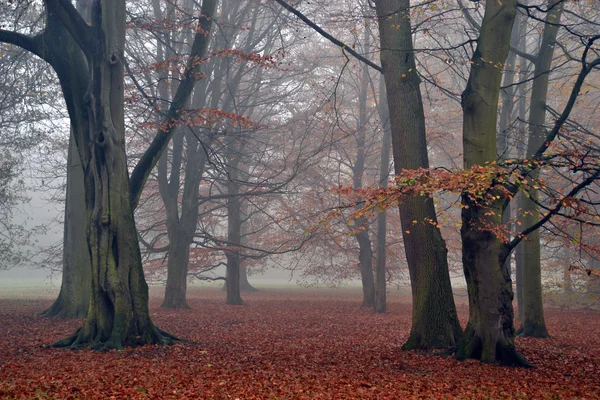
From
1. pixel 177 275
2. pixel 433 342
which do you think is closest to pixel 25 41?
pixel 433 342

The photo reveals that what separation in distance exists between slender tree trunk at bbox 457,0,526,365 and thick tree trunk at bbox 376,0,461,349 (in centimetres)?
93

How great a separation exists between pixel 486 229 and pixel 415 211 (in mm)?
1925

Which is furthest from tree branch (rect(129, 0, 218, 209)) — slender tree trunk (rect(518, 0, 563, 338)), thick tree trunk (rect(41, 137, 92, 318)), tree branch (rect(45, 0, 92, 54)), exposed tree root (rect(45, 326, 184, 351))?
slender tree trunk (rect(518, 0, 563, 338))

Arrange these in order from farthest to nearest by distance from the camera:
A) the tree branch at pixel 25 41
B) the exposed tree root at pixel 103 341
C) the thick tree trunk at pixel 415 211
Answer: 1. the tree branch at pixel 25 41
2. the thick tree trunk at pixel 415 211
3. the exposed tree root at pixel 103 341

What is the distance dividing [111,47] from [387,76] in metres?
4.77

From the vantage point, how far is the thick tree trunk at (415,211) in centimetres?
920

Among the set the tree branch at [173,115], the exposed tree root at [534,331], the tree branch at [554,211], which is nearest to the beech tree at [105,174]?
the tree branch at [173,115]

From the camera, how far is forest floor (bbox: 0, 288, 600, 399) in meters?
5.93

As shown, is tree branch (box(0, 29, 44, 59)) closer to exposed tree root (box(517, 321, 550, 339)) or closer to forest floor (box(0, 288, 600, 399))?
forest floor (box(0, 288, 600, 399))

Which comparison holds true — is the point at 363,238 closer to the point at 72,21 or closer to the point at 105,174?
the point at 105,174

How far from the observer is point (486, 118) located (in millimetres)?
8305

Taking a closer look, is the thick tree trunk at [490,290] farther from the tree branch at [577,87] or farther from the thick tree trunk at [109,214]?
the thick tree trunk at [109,214]

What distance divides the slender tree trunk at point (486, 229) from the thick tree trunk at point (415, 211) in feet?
3.04

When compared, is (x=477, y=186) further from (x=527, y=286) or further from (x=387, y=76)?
(x=527, y=286)
